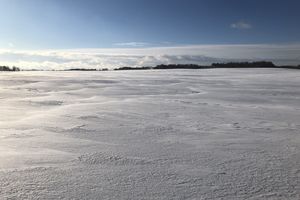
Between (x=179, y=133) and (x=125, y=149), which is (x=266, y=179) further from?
(x=179, y=133)

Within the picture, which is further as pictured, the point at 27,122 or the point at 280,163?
the point at 27,122

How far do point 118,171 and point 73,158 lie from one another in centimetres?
49

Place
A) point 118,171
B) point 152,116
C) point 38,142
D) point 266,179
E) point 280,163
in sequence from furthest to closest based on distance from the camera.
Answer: point 152,116 < point 38,142 < point 280,163 < point 118,171 < point 266,179

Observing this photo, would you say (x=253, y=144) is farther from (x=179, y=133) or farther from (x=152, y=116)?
(x=152, y=116)

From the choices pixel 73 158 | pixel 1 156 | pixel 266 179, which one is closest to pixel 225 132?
pixel 266 179

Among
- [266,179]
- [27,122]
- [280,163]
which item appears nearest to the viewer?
[266,179]

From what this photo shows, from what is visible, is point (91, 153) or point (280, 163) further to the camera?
point (91, 153)

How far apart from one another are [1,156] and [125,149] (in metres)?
1.00

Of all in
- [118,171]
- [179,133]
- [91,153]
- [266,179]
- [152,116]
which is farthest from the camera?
[152,116]

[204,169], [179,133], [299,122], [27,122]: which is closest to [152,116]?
[179,133]

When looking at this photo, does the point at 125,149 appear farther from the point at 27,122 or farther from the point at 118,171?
the point at 27,122

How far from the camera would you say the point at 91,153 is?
9.24ft

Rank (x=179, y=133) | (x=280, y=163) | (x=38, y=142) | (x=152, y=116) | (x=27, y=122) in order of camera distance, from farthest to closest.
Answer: (x=152, y=116) < (x=27, y=122) < (x=179, y=133) < (x=38, y=142) < (x=280, y=163)

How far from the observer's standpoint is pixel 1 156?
2652mm
